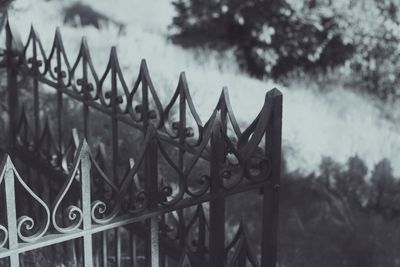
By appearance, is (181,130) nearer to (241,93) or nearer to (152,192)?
(152,192)

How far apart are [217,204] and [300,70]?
16.5ft

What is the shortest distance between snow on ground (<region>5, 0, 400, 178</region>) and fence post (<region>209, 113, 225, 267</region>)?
9.60ft

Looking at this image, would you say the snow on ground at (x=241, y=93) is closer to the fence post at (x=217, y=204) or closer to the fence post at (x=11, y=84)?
the fence post at (x=11, y=84)

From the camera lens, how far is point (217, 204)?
2.57m

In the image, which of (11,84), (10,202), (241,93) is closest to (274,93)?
(10,202)

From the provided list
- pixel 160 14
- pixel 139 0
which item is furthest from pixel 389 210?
pixel 139 0

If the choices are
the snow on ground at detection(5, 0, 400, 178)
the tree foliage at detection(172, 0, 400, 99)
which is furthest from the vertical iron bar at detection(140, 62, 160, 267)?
the tree foliage at detection(172, 0, 400, 99)

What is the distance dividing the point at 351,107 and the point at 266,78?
0.93 meters

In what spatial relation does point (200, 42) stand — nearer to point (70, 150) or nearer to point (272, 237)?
point (70, 150)

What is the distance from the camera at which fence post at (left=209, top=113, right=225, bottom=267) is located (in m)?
2.47

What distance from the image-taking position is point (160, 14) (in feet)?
27.5

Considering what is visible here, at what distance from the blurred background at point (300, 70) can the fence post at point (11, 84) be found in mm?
1227

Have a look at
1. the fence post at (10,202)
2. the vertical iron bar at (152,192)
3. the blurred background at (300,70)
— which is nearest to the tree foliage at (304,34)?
the blurred background at (300,70)

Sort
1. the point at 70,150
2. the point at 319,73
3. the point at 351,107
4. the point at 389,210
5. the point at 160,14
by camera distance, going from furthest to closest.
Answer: the point at 160,14 → the point at 319,73 → the point at 351,107 → the point at 389,210 → the point at 70,150
